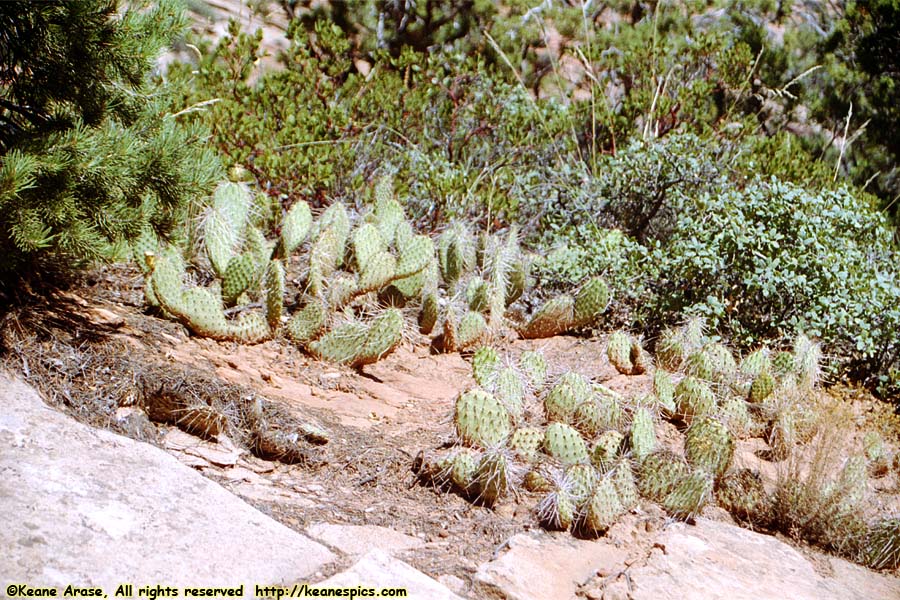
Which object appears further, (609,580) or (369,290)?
(369,290)

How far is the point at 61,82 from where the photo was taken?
3.54 metres

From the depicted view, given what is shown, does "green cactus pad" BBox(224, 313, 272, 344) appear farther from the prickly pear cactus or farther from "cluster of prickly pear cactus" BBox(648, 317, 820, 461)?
"cluster of prickly pear cactus" BBox(648, 317, 820, 461)

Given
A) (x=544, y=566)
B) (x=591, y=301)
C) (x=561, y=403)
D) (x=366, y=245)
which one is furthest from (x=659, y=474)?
(x=366, y=245)

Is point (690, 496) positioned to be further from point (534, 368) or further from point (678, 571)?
point (534, 368)

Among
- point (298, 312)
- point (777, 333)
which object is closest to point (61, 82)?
point (298, 312)

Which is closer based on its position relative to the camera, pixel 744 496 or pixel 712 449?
pixel 744 496

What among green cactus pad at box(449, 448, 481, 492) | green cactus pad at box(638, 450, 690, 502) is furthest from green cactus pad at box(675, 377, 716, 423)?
green cactus pad at box(449, 448, 481, 492)

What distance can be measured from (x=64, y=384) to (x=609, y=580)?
2.05 metres

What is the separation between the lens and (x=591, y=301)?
217 inches

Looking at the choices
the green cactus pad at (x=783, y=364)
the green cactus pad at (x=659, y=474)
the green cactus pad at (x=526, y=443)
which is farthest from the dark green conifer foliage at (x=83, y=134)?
the green cactus pad at (x=783, y=364)

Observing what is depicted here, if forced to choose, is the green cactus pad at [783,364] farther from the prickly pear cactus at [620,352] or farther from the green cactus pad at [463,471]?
the green cactus pad at [463,471]

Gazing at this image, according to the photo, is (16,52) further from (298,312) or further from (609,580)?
(609,580)

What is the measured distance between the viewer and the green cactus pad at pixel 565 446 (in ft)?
12.7

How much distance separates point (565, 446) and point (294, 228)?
227 cm
